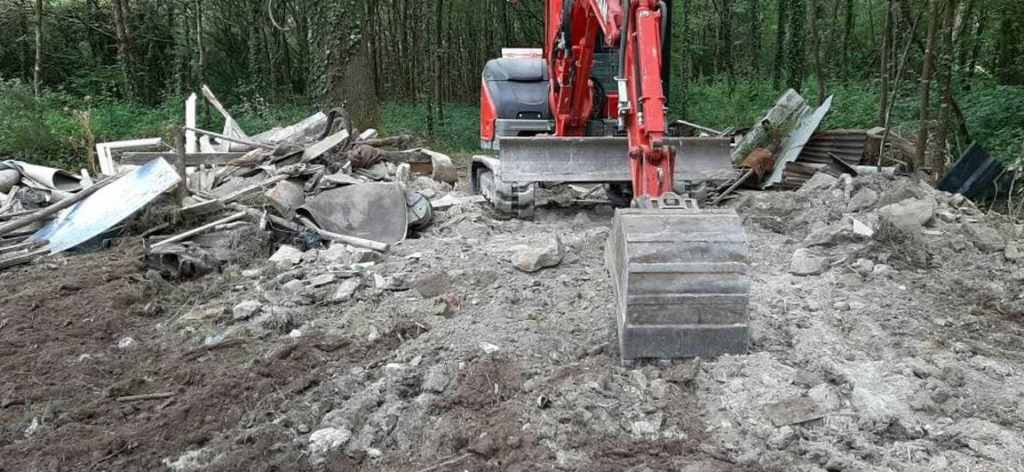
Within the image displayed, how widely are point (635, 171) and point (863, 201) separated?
297 cm

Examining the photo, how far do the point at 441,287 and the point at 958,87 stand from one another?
1237cm

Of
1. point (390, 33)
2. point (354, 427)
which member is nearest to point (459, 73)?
point (390, 33)

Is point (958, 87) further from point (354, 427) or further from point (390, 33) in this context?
point (390, 33)

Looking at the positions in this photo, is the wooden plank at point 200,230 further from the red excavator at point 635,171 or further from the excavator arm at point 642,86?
the excavator arm at point 642,86

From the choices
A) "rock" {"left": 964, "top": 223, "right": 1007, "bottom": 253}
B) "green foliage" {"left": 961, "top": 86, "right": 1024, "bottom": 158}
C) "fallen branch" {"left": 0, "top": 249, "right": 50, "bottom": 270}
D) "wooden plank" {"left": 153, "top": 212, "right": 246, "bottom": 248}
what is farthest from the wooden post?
"green foliage" {"left": 961, "top": 86, "right": 1024, "bottom": 158}

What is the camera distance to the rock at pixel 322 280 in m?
5.73

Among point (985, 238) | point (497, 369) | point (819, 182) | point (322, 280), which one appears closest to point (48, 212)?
point (322, 280)

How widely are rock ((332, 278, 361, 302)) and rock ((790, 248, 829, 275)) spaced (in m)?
3.06

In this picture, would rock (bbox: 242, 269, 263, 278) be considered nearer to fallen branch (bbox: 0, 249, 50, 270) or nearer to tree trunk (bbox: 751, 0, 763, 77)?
fallen branch (bbox: 0, 249, 50, 270)

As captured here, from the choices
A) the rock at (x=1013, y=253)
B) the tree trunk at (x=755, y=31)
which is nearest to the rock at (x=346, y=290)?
the rock at (x=1013, y=253)

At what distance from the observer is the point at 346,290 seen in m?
5.55

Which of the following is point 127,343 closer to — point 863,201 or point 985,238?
point 863,201

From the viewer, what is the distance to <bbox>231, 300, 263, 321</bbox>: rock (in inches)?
207

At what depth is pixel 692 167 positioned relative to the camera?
7.89m
